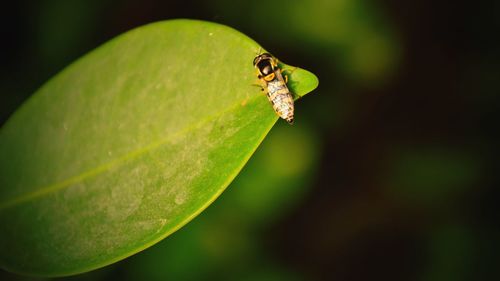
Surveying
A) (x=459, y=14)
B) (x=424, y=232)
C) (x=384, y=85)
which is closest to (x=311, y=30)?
(x=384, y=85)

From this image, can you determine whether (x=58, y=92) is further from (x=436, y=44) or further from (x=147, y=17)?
(x=436, y=44)

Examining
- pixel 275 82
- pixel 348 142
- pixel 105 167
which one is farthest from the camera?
pixel 348 142

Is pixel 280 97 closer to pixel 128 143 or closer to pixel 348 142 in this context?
pixel 128 143

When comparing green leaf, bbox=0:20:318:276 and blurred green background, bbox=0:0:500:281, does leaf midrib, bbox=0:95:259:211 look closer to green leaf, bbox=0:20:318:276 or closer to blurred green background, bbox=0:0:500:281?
green leaf, bbox=0:20:318:276

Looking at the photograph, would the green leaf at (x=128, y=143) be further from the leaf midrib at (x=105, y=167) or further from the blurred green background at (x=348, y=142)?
the blurred green background at (x=348, y=142)

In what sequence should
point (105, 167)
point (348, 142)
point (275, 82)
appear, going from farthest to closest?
point (348, 142), point (275, 82), point (105, 167)

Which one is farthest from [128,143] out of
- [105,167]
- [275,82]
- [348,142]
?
[348,142]

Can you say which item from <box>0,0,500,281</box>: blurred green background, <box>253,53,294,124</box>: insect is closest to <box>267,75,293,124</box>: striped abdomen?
<box>253,53,294,124</box>: insect
